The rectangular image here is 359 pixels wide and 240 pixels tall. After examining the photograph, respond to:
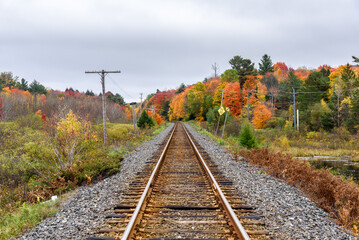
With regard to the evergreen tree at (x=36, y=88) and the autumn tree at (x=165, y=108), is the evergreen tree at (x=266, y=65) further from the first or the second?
the evergreen tree at (x=36, y=88)

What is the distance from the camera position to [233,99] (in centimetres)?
6072

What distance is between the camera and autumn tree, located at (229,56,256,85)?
69.4m

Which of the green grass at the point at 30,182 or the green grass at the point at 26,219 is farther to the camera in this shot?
the green grass at the point at 30,182

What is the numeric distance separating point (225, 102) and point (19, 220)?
58227 millimetres

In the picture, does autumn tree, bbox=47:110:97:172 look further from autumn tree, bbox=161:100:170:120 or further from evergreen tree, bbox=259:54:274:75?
autumn tree, bbox=161:100:170:120

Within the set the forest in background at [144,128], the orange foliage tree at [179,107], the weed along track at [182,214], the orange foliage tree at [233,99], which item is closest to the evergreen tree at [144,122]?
the forest in background at [144,128]

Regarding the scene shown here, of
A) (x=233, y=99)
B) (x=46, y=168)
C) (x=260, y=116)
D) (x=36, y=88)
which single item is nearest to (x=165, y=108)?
(x=36, y=88)

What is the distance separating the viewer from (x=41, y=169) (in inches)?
553

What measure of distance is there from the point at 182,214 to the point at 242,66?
69.2 meters

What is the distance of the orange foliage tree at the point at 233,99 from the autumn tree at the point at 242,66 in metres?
9.54

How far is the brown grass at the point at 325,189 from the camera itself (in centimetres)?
535

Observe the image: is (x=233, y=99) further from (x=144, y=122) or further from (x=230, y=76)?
(x=144, y=122)

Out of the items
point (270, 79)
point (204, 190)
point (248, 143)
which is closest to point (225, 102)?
point (270, 79)

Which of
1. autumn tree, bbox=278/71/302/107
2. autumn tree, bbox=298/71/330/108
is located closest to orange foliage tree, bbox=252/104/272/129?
autumn tree, bbox=298/71/330/108
